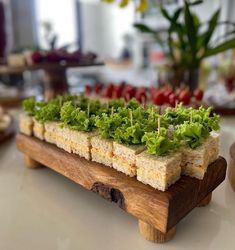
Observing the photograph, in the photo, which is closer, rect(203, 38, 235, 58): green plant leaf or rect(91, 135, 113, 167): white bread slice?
rect(91, 135, 113, 167): white bread slice

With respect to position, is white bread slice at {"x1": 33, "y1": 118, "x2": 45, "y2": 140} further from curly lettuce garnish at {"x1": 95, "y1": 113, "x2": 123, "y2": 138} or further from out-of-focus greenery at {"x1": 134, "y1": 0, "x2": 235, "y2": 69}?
out-of-focus greenery at {"x1": 134, "y1": 0, "x2": 235, "y2": 69}

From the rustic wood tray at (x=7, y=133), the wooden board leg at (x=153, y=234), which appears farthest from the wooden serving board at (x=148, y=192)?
the rustic wood tray at (x=7, y=133)

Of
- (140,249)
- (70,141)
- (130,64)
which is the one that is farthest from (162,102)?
(130,64)

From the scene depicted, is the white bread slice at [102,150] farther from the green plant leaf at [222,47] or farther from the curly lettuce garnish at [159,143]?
the green plant leaf at [222,47]

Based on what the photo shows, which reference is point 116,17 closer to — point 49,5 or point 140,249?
point 49,5

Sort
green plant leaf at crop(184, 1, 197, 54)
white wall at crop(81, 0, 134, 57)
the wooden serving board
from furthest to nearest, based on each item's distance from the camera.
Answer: white wall at crop(81, 0, 134, 57), green plant leaf at crop(184, 1, 197, 54), the wooden serving board

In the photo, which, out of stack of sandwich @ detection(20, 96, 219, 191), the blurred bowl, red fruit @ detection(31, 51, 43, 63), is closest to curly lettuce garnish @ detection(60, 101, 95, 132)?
stack of sandwich @ detection(20, 96, 219, 191)

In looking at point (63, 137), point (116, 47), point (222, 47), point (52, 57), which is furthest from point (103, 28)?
point (63, 137)
